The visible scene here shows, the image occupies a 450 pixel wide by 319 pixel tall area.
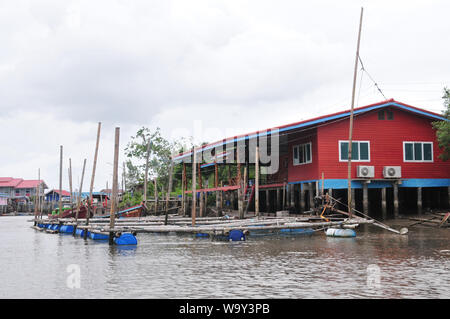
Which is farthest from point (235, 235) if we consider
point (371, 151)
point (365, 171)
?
point (371, 151)

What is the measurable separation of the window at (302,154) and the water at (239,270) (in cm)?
1140

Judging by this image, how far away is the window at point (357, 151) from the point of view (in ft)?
102

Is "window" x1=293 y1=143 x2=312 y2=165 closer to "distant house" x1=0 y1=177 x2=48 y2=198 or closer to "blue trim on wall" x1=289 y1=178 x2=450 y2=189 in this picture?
"blue trim on wall" x1=289 y1=178 x2=450 y2=189

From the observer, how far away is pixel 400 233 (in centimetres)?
2348

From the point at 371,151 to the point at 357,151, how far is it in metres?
0.98

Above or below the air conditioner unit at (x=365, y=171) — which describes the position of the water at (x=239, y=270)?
below

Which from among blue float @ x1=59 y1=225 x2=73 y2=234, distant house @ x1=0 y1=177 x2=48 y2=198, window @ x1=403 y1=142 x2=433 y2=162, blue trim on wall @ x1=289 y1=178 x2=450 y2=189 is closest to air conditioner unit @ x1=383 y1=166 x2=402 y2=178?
blue trim on wall @ x1=289 y1=178 x2=450 y2=189

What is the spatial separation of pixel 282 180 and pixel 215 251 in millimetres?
18150

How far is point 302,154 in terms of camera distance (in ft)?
109

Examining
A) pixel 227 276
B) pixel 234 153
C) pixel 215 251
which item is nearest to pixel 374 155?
pixel 234 153

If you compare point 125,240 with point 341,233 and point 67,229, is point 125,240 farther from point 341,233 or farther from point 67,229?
point 67,229

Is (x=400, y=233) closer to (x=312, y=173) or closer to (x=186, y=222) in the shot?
(x=312, y=173)

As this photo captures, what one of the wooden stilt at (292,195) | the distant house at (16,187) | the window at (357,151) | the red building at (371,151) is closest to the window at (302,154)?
the red building at (371,151)

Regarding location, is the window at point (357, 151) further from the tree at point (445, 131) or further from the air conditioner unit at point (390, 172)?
the tree at point (445, 131)
